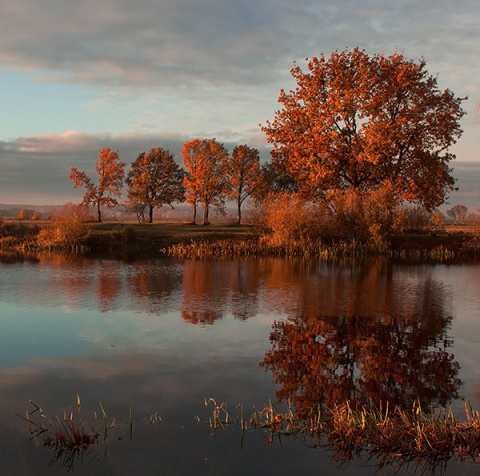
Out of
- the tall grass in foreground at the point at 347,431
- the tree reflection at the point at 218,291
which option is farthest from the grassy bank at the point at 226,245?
the tall grass in foreground at the point at 347,431

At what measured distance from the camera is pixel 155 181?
80.1 m

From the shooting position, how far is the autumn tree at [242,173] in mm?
77125

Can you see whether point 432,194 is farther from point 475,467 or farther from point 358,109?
point 475,467

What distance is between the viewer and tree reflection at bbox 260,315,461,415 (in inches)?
385

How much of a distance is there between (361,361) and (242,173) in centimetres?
6729

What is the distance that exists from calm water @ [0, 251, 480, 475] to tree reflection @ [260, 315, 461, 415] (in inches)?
1.6

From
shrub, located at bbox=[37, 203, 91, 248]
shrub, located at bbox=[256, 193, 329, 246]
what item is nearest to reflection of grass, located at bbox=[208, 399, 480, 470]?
shrub, located at bbox=[256, 193, 329, 246]

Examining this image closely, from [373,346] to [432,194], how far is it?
34959 millimetres

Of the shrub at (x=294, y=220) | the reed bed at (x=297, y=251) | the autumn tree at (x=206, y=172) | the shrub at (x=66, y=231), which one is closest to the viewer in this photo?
the reed bed at (x=297, y=251)

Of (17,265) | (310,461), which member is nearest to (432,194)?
(17,265)

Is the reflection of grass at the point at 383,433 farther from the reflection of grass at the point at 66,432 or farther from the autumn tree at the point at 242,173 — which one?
the autumn tree at the point at 242,173

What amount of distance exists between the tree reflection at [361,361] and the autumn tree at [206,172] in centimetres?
5874

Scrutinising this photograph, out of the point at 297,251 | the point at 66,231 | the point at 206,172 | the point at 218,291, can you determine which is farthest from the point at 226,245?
the point at 206,172

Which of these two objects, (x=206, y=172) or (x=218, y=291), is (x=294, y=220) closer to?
(x=218, y=291)
